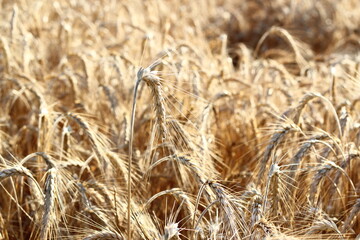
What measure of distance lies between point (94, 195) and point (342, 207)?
3.69 ft

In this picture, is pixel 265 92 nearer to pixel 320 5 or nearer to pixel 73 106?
pixel 73 106

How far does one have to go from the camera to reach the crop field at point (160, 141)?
2.01m

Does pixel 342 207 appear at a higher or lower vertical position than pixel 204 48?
lower

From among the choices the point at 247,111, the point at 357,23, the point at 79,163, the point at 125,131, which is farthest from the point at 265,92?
the point at 357,23

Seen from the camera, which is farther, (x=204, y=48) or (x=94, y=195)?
(x=204, y=48)

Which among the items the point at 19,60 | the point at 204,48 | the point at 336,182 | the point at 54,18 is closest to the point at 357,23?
the point at 204,48

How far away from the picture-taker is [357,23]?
703 centimetres

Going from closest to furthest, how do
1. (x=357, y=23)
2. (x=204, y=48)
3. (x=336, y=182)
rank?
(x=336, y=182) → (x=204, y=48) → (x=357, y=23)

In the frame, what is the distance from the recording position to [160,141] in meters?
3.03

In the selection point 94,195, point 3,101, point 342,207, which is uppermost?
point 3,101

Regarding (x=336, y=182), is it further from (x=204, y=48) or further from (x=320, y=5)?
(x=320, y=5)

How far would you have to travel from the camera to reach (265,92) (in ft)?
11.9

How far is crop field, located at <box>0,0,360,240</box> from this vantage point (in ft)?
6.59

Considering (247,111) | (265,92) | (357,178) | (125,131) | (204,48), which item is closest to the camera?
(357,178)
